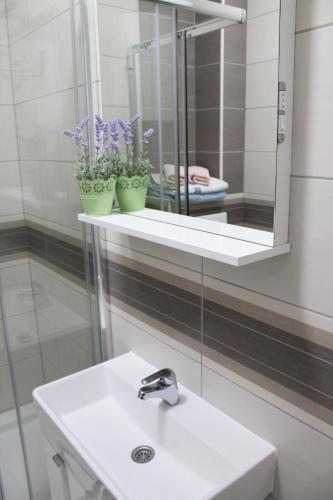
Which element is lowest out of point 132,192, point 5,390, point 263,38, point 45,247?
point 5,390

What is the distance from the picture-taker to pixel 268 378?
3.49 feet

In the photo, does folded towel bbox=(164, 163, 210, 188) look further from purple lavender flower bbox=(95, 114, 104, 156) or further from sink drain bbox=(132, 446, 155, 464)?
sink drain bbox=(132, 446, 155, 464)

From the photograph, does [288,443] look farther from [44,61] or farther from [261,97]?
[44,61]

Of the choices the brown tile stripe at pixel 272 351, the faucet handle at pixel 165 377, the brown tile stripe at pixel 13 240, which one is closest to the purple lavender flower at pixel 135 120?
the brown tile stripe at pixel 13 240

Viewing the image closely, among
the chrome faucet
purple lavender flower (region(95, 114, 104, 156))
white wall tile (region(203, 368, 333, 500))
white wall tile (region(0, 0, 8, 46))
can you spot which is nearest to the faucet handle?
the chrome faucet

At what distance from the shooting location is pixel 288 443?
1.05m

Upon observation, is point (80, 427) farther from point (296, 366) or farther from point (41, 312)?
point (296, 366)

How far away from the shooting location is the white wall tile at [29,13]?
1.44 metres

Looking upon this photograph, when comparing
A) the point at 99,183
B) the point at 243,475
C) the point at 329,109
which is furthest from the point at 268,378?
the point at 99,183

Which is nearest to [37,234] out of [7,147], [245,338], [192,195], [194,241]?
[7,147]

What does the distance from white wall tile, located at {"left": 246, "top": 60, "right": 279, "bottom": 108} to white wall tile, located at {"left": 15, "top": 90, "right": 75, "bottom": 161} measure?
2.71 feet

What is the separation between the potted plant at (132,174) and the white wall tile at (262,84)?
486 millimetres

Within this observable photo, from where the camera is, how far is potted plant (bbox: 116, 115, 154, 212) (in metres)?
1.39

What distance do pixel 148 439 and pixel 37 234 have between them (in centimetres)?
82
